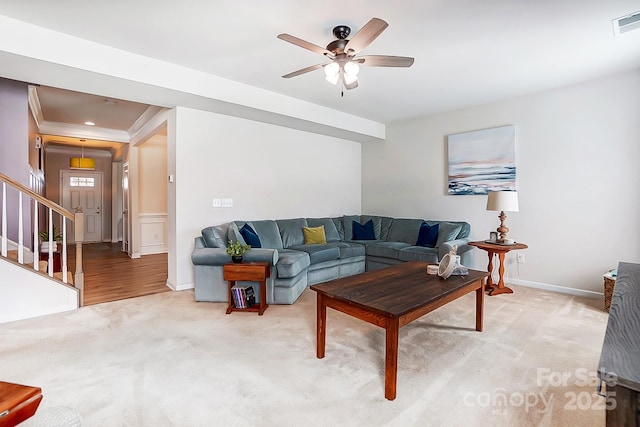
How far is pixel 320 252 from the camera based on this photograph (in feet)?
14.0

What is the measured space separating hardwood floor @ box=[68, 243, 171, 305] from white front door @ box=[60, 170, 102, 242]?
5.13ft

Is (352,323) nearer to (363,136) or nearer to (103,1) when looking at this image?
(103,1)

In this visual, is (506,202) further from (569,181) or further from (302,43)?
(302,43)

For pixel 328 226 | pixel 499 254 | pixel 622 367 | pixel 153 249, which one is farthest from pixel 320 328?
pixel 153 249

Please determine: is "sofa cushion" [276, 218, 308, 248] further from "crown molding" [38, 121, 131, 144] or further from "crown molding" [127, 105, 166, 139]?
"crown molding" [38, 121, 131, 144]

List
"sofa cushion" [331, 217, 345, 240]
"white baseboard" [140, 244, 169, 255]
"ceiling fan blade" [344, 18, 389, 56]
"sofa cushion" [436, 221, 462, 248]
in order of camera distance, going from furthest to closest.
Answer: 1. "white baseboard" [140, 244, 169, 255]
2. "sofa cushion" [331, 217, 345, 240]
3. "sofa cushion" [436, 221, 462, 248]
4. "ceiling fan blade" [344, 18, 389, 56]

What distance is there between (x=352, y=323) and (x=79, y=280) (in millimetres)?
3040

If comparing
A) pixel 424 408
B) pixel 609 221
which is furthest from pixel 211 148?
pixel 609 221

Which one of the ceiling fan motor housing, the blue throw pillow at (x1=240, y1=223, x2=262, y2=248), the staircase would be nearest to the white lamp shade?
the ceiling fan motor housing

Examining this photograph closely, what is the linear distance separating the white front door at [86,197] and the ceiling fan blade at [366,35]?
9.02 metres

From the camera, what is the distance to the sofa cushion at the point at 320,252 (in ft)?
13.8

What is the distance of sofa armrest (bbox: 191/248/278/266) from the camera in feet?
11.2

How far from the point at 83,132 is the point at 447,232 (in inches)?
290

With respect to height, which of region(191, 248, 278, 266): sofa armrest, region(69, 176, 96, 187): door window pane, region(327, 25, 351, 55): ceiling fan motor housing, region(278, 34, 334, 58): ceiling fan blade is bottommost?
region(191, 248, 278, 266): sofa armrest
